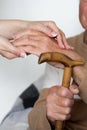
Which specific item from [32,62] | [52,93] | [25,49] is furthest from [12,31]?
[32,62]

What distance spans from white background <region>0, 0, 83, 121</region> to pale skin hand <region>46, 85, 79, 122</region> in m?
0.77

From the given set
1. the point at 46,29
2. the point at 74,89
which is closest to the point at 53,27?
the point at 46,29

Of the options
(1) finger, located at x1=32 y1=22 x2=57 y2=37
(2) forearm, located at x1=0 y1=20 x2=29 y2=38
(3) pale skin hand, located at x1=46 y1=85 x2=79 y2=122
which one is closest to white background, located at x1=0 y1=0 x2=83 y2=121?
(2) forearm, located at x1=0 y1=20 x2=29 y2=38

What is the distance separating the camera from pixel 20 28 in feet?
4.49

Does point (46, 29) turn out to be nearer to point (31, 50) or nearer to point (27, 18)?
point (31, 50)

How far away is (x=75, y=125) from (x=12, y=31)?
0.45m

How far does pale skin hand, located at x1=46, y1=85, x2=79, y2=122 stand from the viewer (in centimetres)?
110

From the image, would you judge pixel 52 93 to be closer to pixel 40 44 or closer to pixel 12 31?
pixel 40 44

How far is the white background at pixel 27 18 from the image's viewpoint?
6.24 ft

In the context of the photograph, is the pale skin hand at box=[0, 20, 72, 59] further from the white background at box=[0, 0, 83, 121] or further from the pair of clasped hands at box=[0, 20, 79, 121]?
the white background at box=[0, 0, 83, 121]

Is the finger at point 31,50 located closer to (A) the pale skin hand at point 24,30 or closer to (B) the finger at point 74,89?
(A) the pale skin hand at point 24,30

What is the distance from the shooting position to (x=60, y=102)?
1134 millimetres

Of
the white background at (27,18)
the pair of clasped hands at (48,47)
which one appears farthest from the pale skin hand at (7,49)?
the white background at (27,18)

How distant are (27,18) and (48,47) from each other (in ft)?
2.62
